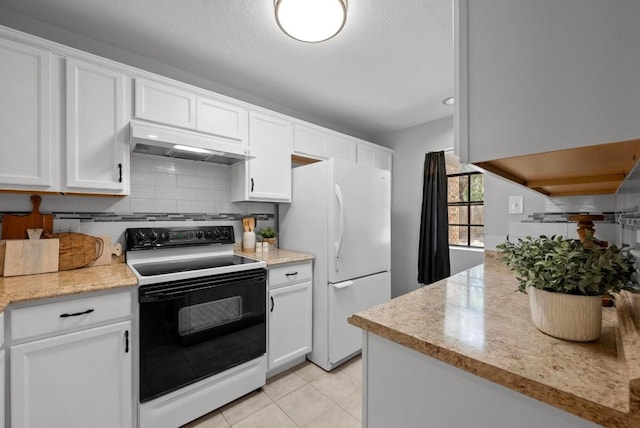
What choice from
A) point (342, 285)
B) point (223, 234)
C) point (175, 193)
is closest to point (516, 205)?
point (342, 285)

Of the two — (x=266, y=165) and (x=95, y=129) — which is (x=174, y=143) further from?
(x=266, y=165)

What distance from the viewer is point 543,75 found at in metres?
0.48

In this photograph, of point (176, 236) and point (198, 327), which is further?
point (176, 236)

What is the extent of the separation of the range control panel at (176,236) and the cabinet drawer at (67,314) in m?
0.64

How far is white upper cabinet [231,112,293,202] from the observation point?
2.34 m

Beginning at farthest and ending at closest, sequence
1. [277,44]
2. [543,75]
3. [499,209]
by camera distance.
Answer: [277,44] → [499,209] → [543,75]

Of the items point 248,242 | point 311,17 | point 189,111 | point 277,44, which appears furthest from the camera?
point 248,242

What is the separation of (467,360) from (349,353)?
1.98 meters

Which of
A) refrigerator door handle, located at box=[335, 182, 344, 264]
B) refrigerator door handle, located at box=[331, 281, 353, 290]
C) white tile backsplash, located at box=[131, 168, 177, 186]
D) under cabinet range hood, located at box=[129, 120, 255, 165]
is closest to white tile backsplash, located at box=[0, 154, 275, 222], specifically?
white tile backsplash, located at box=[131, 168, 177, 186]

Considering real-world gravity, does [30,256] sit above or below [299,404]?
above

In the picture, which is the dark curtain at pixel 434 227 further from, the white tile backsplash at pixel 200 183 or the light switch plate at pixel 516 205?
the white tile backsplash at pixel 200 183

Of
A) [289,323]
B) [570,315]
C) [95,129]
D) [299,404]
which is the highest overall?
[95,129]

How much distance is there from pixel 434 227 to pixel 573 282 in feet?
8.69

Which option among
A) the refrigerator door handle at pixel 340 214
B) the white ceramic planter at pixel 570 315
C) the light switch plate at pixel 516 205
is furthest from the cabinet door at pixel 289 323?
the white ceramic planter at pixel 570 315
